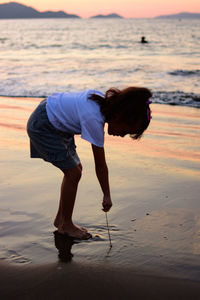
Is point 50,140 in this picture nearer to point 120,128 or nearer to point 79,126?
point 79,126

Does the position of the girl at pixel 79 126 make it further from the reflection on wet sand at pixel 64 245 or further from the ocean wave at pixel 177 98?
the ocean wave at pixel 177 98

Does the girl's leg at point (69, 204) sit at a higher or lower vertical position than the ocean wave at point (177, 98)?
higher

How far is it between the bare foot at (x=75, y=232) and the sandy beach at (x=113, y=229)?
2.5 inches

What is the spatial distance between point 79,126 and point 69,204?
0.62 m

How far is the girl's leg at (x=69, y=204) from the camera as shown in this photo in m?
3.06

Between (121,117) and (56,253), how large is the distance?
3.46 feet

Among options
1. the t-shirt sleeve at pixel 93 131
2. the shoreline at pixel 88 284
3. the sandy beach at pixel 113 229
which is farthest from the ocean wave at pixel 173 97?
the shoreline at pixel 88 284

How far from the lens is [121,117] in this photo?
273cm

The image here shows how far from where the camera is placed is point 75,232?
3170 mm

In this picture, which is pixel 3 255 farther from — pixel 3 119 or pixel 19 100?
pixel 19 100

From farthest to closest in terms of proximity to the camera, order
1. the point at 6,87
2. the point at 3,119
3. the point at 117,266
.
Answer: the point at 6,87 → the point at 3,119 → the point at 117,266

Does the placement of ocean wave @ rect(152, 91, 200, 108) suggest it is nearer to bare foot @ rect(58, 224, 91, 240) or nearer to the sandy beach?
the sandy beach

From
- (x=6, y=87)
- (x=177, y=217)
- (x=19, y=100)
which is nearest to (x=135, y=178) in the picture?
(x=177, y=217)

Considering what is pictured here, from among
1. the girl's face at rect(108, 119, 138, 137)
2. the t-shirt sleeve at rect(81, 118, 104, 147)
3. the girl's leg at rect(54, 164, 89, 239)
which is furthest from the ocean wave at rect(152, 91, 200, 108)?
the t-shirt sleeve at rect(81, 118, 104, 147)
